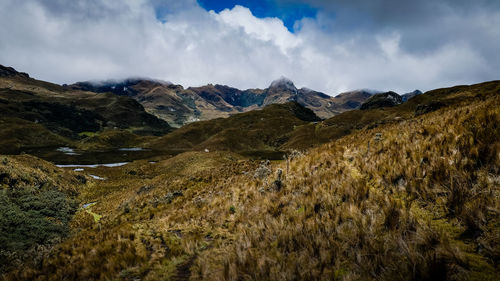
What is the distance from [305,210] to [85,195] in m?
33.1

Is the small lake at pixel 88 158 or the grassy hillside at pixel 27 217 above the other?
the grassy hillside at pixel 27 217

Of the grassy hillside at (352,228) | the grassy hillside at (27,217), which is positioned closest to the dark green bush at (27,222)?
the grassy hillside at (27,217)

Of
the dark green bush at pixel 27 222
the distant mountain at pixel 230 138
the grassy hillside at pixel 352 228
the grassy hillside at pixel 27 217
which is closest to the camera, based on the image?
the grassy hillside at pixel 352 228

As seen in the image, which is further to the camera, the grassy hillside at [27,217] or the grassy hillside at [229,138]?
the grassy hillside at [229,138]

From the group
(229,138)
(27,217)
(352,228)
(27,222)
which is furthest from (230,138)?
(352,228)

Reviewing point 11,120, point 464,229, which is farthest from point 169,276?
point 11,120

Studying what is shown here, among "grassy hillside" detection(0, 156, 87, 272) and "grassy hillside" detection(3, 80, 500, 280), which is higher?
"grassy hillside" detection(3, 80, 500, 280)

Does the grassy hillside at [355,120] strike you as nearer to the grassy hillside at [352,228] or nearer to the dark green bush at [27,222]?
the dark green bush at [27,222]

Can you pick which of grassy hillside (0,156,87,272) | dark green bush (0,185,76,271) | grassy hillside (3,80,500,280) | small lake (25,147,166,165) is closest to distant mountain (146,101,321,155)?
small lake (25,147,166,165)

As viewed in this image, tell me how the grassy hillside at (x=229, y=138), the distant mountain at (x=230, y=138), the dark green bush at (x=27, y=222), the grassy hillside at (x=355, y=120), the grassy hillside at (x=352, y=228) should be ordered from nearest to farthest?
the grassy hillside at (x=352, y=228), the dark green bush at (x=27, y=222), the grassy hillside at (x=355, y=120), the distant mountain at (x=230, y=138), the grassy hillside at (x=229, y=138)

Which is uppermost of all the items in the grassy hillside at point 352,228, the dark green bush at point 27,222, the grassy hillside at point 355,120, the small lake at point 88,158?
the grassy hillside at point 355,120

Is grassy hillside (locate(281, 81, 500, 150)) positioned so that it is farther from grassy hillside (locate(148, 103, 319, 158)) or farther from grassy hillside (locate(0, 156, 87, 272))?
grassy hillside (locate(0, 156, 87, 272))

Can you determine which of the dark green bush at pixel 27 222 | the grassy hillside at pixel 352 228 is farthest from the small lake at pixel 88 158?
the grassy hillside at pixel 352 228

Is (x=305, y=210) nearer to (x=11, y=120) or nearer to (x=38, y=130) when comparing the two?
(x=38, y=130)
